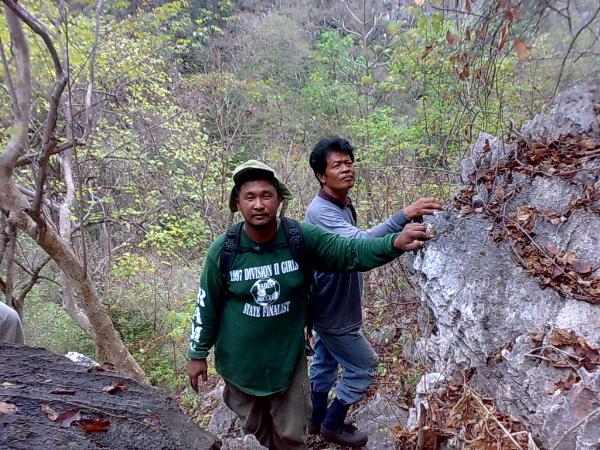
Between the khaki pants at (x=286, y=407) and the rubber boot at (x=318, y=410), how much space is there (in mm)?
563

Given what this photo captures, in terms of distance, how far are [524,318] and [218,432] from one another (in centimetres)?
292

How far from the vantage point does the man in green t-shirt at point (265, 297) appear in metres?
2.10

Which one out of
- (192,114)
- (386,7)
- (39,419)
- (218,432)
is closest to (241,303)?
(39,419)

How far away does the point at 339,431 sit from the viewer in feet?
9.87

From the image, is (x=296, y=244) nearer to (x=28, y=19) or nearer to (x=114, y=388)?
(x=114, y=388)

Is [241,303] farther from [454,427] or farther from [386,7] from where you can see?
[386,7]

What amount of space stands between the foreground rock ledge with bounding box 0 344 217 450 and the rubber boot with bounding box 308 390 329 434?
4.27ft

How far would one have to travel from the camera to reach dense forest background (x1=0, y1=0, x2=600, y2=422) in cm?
335

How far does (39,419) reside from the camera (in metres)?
1.64

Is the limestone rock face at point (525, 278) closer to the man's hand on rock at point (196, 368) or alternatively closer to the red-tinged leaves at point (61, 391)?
the man's hand on rock at point (196, 368)

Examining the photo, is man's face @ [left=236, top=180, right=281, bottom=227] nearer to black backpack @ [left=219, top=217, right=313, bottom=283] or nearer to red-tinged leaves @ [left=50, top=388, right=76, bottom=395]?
black backpack @ [left=219, top=217, right=313, bottom=283]

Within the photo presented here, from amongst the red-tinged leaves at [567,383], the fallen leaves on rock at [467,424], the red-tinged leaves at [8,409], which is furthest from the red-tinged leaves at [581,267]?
the red-tinged leaves at [8,409]

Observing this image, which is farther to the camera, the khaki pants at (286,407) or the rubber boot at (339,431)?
the rubber boot at (339,431)

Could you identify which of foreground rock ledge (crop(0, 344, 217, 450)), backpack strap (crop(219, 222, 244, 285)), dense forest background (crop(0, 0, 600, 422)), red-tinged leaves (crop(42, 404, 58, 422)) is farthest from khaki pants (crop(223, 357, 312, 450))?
dense forest background (crop(0, 0, 600, 422))
